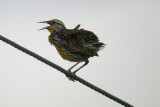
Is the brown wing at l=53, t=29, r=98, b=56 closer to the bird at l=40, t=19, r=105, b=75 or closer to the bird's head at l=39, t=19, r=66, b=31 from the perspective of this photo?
the bird at l=40, t=19, r=105, b=75

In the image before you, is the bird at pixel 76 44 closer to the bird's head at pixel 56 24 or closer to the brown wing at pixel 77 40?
the brown wing at pixel 77 40

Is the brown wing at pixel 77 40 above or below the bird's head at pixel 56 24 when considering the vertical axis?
above

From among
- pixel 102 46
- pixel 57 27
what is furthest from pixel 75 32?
pixel 57 27

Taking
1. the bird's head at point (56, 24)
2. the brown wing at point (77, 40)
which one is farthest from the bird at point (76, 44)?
the bird's head at point (56, 24)

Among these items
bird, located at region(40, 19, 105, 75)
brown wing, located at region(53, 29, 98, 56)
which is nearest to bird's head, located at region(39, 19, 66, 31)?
bird, located at region(40, 19, 105, 75)

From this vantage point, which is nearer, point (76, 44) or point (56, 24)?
point (76, 44)

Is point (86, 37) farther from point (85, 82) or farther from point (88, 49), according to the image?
point (85, 82)

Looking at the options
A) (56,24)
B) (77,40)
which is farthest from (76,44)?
(56,24)

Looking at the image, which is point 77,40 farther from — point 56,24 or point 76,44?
point 56,24

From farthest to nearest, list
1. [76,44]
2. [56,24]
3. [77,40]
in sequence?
[56,24] < [77,40] < [76,44]
